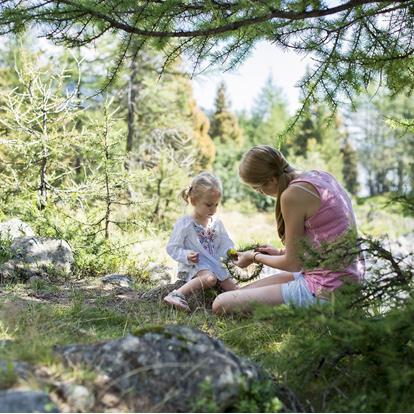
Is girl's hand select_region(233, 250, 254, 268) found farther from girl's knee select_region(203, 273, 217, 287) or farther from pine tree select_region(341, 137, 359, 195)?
pine tree select_region(341, 137, 359, 195)

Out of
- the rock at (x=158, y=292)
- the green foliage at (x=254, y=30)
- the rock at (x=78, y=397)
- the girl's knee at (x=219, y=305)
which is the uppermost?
the green foliage at (x=254, y=30)

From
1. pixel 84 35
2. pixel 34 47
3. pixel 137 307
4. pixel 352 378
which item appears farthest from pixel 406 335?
pixel 34 47

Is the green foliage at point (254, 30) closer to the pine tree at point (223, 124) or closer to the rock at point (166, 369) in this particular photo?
the rock at point (166, 369)

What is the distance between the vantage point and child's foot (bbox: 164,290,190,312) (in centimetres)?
385

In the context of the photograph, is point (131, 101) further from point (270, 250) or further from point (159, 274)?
point (270, 250)

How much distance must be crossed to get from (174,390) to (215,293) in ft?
7.71

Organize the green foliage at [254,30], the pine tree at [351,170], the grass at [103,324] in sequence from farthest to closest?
the pine tree at [351,170] → the green foliage at [254,30] → the grass at [103,324]

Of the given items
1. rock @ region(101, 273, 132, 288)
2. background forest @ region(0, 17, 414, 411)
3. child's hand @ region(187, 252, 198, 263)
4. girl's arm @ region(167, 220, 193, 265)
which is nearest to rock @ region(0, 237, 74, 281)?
background forest @ region(0, 17, 414, 411)

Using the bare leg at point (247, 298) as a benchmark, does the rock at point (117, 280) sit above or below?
above

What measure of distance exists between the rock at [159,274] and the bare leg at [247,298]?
1.69 m

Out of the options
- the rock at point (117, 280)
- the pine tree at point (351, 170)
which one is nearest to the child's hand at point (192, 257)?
the rock at point (117, 280)

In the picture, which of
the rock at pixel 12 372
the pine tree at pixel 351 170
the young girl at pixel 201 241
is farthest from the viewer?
the pine tree at pixel 351 170

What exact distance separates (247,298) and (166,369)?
5.37 feet

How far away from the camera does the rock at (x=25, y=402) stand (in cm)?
172
